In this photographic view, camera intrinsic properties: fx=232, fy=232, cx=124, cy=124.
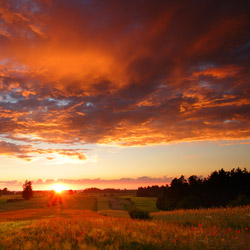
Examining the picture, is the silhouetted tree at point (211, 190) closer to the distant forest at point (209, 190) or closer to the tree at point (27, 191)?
the distant forest at point (209, 190)

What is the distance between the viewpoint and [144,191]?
15000 centimetres

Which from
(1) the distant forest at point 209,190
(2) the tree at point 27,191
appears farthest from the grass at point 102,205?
(2) the tree at point 27,191

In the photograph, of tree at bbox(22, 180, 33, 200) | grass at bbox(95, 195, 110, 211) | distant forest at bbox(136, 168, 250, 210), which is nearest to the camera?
distant forest at bbox(136, 168, 250, 210)

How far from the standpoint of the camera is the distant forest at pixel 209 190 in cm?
5669

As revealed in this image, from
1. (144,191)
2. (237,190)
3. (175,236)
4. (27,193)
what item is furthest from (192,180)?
(144,191)

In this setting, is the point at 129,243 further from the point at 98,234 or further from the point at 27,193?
the point at 27,193

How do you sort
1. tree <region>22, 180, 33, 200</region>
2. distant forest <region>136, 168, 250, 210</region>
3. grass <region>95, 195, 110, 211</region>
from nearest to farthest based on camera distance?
distant forest <region>136, 168, 250, 210</region> < grass <region>95, 195, 110, 211</region> < tree <region>22, 180, 33, 200</region>

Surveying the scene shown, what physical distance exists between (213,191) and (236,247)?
188 ft

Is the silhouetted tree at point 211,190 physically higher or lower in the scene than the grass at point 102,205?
higher

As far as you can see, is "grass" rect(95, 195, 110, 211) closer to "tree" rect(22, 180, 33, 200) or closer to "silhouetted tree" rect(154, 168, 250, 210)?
"silhouetted tree" rect(154, 168, 250, 210)

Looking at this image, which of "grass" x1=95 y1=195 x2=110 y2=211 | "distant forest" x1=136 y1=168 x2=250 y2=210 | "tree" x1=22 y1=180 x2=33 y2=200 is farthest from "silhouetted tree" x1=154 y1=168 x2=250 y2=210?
"tree" x1=22 y1=180 x2=33 y2=200

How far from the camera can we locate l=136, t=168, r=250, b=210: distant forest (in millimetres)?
56688

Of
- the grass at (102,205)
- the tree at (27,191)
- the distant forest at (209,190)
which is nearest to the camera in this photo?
the distant forest at (209,190)

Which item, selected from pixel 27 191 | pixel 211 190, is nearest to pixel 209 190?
pixel 211 190
